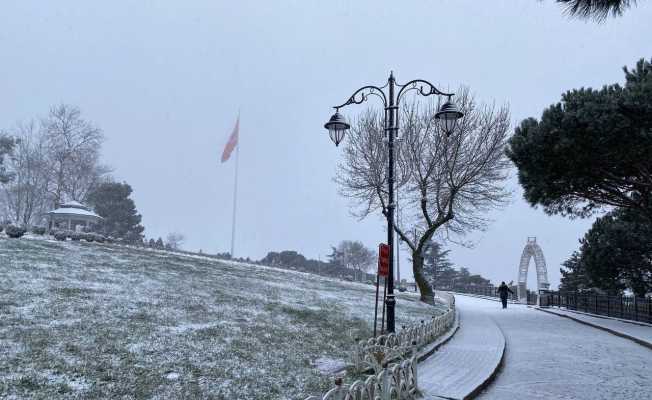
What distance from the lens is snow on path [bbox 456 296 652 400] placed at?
725 centimetres

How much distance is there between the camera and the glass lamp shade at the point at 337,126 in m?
9.61

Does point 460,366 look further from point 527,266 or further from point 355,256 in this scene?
point 355,256

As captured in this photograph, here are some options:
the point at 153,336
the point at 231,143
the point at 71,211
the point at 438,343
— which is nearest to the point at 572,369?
the point at 438,343

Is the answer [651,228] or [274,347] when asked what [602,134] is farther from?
[274,347]

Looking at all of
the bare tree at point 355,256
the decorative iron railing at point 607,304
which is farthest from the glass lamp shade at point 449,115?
the bare tree at point 355,256

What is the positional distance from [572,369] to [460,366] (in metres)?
2.37

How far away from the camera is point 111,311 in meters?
10.2

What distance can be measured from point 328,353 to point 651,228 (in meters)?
23.4

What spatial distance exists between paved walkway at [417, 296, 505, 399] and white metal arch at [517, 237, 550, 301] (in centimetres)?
3229

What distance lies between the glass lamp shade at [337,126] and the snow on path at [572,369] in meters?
5.60

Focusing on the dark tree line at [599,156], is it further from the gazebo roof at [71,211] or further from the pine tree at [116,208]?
the pine tree at [116,208]

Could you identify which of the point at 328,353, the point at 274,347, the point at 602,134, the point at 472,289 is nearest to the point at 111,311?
the point at 274,347

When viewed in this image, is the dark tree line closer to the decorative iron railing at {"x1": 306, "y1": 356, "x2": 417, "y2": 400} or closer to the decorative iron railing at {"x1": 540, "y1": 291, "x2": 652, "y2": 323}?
the decorative iron railing at {"x1": 540, "y1": 291, "x2": 652, "y2": 323}

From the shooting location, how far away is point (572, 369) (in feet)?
30.3
